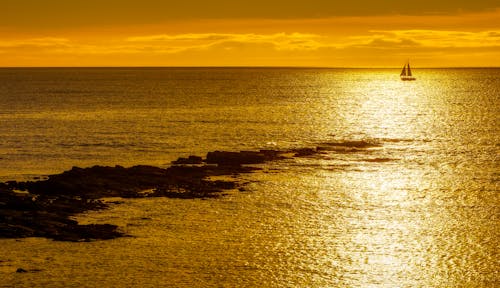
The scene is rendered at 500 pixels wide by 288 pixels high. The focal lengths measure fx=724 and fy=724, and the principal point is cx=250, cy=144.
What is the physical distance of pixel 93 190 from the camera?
186ft

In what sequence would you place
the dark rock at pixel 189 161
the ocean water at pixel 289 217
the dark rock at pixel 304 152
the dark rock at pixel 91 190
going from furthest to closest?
the dark rock at pixel 304 152 → the dark rock at pixel 189 161 → the dark rock at pixel 91 190 → the ocean water at pixel 289 217

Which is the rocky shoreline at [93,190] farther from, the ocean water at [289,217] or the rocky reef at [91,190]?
the ocean water at [289,217]

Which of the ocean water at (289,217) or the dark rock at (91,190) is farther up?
the dark rock at (91,190)

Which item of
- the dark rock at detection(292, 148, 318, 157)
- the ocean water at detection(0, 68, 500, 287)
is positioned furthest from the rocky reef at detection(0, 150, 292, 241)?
the dark rock at detection(292, 148, 318, 157)

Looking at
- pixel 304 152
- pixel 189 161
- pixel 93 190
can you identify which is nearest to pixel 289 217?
Result: pixel 93 190

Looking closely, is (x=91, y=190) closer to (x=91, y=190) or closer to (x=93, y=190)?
(x=91, y=190)

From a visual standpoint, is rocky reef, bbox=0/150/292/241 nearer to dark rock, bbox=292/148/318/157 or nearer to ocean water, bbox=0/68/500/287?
ocean water, bbox=0/68/500/287

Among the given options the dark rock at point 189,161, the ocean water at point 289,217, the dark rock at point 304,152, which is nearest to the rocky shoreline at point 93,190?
the dark rock at point 189,161

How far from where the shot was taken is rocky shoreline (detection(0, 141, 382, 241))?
45.3 meters

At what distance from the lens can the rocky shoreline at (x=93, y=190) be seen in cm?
4534

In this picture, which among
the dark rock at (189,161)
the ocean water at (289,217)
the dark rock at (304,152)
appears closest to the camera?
the ocean water at (289,217)

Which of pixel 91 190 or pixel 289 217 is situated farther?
pixel 91 190

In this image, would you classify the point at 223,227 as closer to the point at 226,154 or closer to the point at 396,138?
the point at 226,154

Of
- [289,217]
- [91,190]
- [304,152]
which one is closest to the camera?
[289,217]
